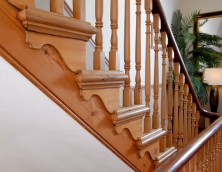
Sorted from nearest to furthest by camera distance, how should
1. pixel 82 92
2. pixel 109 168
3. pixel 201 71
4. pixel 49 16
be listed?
pixel 49 16 → pixel 82 92 → pixel 109 168 → pixel 201 71

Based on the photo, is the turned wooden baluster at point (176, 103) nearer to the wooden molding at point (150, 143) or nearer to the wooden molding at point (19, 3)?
the wooden molding at point (150, 143)

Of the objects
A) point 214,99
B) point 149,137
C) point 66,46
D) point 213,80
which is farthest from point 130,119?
point 214,99

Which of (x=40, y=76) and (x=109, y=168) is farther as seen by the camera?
(x=109, y=168)

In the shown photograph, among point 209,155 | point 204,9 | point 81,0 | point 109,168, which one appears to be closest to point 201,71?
point 204,9

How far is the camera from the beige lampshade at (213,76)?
3.33 metres

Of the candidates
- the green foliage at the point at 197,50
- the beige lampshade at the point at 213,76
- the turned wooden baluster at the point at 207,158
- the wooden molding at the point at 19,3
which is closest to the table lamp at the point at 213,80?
the beige lampshade at the point at 213,76

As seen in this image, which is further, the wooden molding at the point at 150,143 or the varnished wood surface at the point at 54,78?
the wooden molding at the point at 150,143

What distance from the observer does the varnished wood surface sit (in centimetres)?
66

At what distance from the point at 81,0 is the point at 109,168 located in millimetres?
875

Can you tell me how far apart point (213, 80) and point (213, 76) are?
6cm

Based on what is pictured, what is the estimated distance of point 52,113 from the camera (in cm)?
82

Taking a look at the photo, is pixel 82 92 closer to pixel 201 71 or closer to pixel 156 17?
pixel 156 17

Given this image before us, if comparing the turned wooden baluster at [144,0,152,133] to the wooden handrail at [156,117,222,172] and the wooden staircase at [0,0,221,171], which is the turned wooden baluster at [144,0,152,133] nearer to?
the wooden staircase at [0,0,221,171]

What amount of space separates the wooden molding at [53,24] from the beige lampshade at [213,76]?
2956 millimetres
